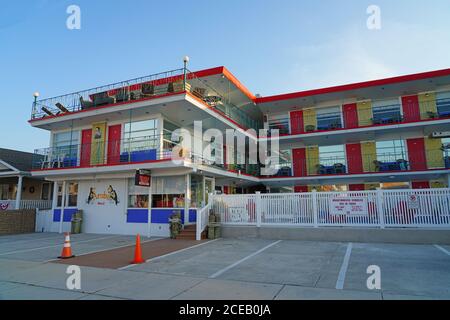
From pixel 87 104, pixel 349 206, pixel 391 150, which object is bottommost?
pixel 349 206

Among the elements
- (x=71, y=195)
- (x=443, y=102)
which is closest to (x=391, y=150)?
Answer: (x=443, y=102)

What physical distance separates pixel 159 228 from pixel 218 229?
147 inches

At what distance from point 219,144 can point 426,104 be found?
1537cm

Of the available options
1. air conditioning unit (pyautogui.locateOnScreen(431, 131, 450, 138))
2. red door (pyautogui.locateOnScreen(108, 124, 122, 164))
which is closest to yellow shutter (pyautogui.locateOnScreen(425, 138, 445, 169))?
air conditioning unit (pyautogui.locateOnScreen(431, 131, 450, 138))

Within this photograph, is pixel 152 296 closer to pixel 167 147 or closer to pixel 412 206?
pixel 412 206

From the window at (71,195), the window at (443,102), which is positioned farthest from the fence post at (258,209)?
the window at (443,102)

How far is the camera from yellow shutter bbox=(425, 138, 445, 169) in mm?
20253

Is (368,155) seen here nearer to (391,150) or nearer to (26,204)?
(391,150)

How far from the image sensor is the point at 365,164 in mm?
22000

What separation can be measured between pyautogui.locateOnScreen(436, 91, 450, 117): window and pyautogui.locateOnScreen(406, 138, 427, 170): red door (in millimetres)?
2439

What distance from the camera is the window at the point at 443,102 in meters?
20.9

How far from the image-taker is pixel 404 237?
11.1 meters

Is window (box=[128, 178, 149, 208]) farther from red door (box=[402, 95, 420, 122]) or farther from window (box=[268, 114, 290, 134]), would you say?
red door (box=[402, 95, 420, 122])
